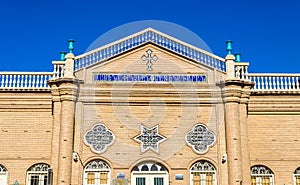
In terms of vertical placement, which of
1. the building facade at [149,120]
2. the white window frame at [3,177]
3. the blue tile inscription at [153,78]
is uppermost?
the blue tile inscription at [153,78]

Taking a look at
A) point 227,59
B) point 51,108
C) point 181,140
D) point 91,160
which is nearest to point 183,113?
point 181,140

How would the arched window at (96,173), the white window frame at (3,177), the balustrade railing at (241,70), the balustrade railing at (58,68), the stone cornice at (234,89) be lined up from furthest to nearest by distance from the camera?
1. the balustrade railing at (241,70)
2. the balustrade railing at (58,68)
3. the stone cornice at (234,89)
4. the white window frame at (3,177)
5. the arched window at (96,173)

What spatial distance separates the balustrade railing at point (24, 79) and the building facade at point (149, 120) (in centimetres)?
4

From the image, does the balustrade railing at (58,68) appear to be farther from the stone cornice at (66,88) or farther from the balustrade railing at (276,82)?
the balustrade railing at (276,82)

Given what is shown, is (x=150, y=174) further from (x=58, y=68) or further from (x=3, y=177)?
(x=3, y=177)

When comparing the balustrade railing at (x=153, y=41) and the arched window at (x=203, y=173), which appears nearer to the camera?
the arched window at (x=203, y=173)

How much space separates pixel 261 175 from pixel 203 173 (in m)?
2.47

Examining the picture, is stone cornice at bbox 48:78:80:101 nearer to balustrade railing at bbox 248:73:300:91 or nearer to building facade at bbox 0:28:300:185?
building facade at bbox 0:28:300:185

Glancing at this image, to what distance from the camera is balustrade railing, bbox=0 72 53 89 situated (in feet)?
60.6

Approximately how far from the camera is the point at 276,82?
19.1 m

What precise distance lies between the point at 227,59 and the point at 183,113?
9.79ft

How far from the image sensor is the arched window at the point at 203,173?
1761 cm

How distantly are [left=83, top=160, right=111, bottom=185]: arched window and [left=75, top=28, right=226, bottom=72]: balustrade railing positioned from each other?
4.24m

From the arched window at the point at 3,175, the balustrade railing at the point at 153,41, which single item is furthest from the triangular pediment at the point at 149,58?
the arched window at the point at 3,175
